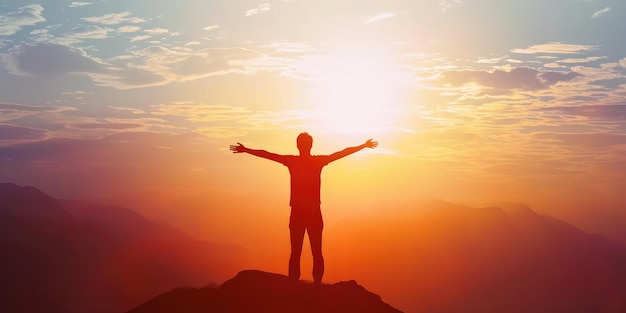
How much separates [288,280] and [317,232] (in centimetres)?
205

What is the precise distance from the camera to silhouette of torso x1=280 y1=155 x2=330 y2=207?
19938 millimetres

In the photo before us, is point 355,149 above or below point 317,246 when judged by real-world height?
above

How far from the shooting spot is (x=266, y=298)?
2050 centimetres

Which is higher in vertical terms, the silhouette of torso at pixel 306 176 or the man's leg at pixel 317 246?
the silhouette of torso at pixel 306 176

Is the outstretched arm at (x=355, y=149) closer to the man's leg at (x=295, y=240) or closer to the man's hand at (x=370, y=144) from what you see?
the man's hand at (x=370, y=144)

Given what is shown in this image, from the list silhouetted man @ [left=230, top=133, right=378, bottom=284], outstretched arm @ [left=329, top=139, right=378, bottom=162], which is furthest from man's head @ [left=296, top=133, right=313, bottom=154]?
outstretched arm @ [left=329, top=139, right=378, bottom=162]

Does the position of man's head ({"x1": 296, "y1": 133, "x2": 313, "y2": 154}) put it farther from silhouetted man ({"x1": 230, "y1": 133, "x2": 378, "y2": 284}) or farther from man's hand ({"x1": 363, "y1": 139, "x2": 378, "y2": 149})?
man's hand ({"x1": 363, "y1": 139, "x2": 378, "y2": 149})

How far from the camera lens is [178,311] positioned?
822 inches

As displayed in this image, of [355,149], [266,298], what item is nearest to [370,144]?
[355,149]

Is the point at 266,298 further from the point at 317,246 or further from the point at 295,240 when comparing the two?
the point at 317,246

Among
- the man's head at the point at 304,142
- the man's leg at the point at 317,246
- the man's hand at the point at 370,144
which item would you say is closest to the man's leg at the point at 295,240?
the man's leg at the point at 317,246

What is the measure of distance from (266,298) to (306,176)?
4152 millimetres

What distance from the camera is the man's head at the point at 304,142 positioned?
19812 mm

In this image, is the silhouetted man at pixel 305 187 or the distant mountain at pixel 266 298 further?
the distant mountain at pixel 266 298
